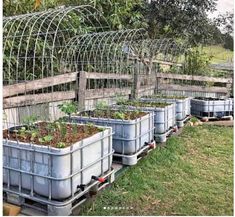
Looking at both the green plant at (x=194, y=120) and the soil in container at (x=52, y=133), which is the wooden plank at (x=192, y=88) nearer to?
the green plant at (x=194, y=120)

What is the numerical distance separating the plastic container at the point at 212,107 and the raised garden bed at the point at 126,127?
7.90 ft

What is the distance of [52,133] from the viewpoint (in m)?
2.60

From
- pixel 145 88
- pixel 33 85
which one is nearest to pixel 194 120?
pixel 145 88

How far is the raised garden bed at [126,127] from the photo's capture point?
306 centimetres

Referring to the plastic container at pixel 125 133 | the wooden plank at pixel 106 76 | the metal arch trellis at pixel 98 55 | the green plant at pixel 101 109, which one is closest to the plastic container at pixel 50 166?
the plastic container at pixel 125 133

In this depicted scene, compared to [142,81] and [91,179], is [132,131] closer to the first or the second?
[91,179]

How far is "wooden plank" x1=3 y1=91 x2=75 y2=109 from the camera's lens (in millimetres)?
3184

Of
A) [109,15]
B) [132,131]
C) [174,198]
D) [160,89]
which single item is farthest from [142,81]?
[174,198]

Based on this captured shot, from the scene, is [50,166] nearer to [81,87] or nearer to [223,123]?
[81,87]

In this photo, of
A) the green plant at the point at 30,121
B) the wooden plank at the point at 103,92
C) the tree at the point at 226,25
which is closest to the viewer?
the green plant at the point at 30,121

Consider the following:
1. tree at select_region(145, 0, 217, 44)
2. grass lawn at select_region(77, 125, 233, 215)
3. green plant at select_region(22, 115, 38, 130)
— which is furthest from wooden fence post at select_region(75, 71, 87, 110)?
tree at select_region(145, 0, 217, 44)

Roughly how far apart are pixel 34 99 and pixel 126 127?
3.76 ft

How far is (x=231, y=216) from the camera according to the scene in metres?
2.35

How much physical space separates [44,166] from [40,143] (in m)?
0.22
